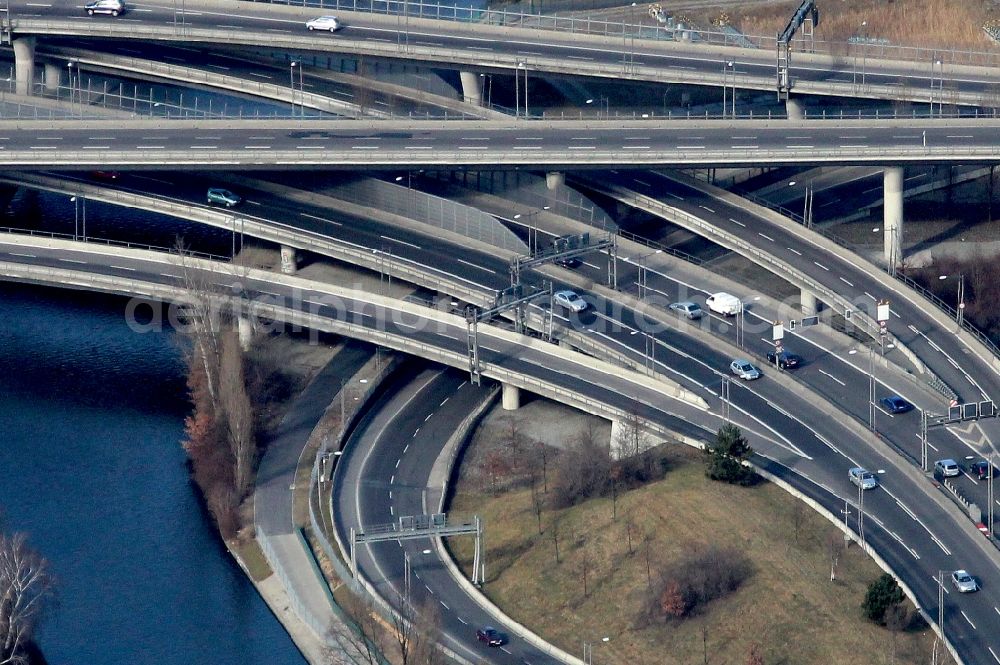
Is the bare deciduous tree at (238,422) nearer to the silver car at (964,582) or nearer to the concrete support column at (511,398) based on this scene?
the concrete support column at (511,398)

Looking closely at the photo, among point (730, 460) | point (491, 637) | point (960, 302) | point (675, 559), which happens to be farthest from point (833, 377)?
point (491, 637)

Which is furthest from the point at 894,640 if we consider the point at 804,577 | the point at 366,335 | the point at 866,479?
the point at 366,335

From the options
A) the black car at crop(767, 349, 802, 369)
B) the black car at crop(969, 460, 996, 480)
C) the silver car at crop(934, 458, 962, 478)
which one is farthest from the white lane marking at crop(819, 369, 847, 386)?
the black car at crop(969, 460, 996, 480)

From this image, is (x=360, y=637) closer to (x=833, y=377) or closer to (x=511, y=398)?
(x=511, y=398)

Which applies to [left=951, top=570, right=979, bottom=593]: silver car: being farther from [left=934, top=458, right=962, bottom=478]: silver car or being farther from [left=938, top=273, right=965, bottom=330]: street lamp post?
[left=938, top=273, right=965, bottom=330]: street lamp post

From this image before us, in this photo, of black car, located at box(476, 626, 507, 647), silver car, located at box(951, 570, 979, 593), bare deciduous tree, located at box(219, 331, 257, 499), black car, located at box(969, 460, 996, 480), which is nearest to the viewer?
black car, located at box(476, 626, 507, 647)

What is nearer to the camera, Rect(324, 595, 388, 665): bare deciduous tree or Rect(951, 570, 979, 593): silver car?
Rect(324, 595, 388, 665): bare deciduous tree

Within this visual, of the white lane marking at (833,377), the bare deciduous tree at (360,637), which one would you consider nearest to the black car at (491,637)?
the bare deciduous tree at (360,637)
